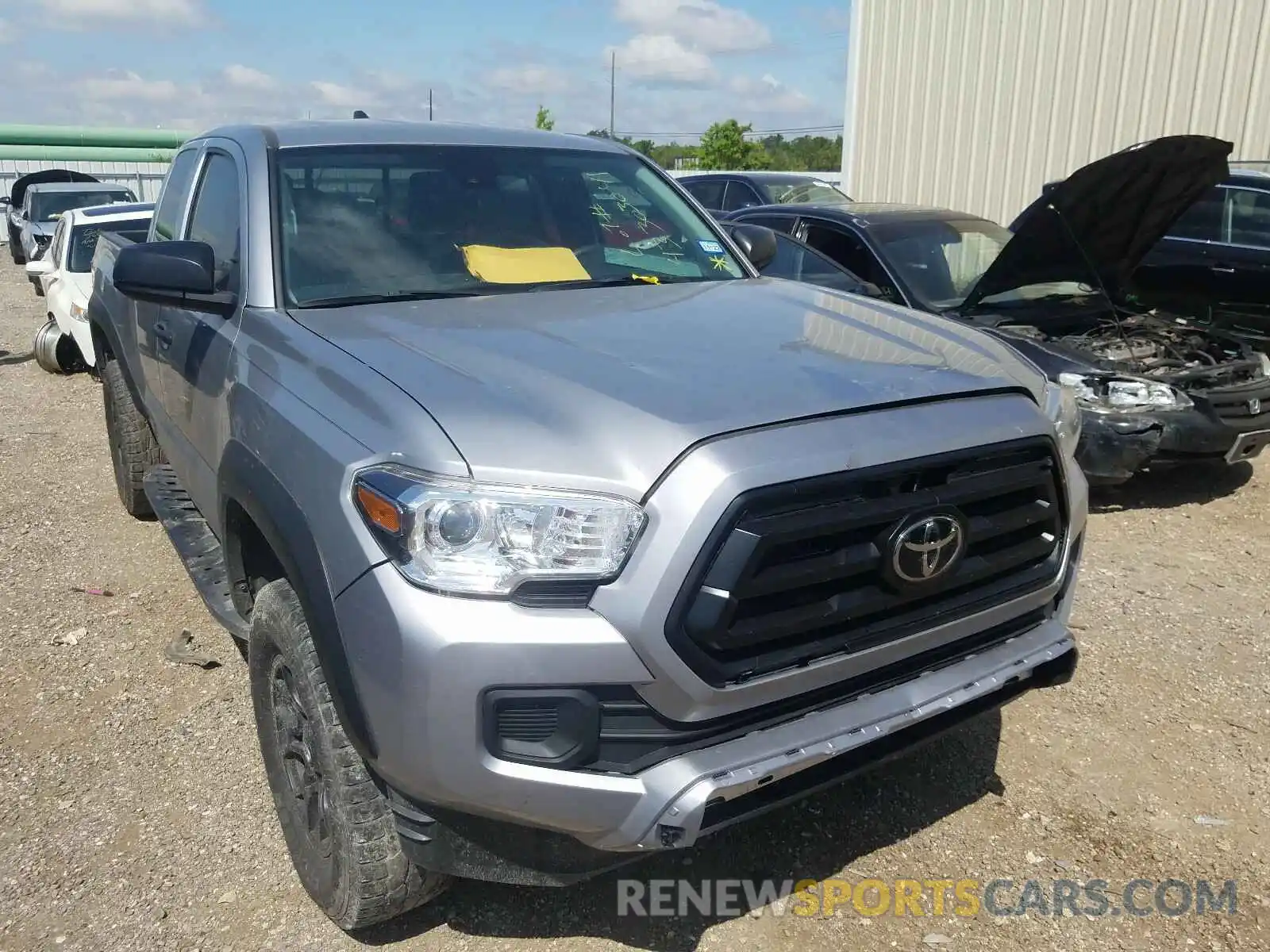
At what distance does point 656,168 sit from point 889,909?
9.35 ft

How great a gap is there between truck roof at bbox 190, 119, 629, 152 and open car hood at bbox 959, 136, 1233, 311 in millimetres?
2690

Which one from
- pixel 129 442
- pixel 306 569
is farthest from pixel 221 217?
pixel 129 442

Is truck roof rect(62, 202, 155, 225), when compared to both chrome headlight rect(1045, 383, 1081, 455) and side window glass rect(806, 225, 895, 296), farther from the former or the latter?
chrome headlight rect(1045, 383, 1081, 455)

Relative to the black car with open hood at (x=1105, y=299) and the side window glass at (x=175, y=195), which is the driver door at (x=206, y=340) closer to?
the side window glass at (x=175, y=195)

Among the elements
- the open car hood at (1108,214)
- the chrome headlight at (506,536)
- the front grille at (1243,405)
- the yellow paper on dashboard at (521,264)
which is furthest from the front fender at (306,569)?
the front grille at (1243,405)

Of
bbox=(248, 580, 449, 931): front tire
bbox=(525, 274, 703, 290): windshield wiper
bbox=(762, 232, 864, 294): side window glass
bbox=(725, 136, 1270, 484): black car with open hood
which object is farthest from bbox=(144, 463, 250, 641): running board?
bbox=(725, 136, 1270, 484): black car with open hood

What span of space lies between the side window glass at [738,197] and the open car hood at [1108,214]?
18.0 feet

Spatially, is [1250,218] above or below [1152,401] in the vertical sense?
above

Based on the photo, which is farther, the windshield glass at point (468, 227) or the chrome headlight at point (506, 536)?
the windshield glass at point (468, 227)

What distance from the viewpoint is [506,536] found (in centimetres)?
196

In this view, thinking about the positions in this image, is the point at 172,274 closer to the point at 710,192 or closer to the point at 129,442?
the point at 129,442

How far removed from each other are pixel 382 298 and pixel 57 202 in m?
18.1

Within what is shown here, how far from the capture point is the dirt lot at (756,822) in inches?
99.7

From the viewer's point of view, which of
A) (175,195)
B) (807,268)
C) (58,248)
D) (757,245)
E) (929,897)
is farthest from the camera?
(58,248)
